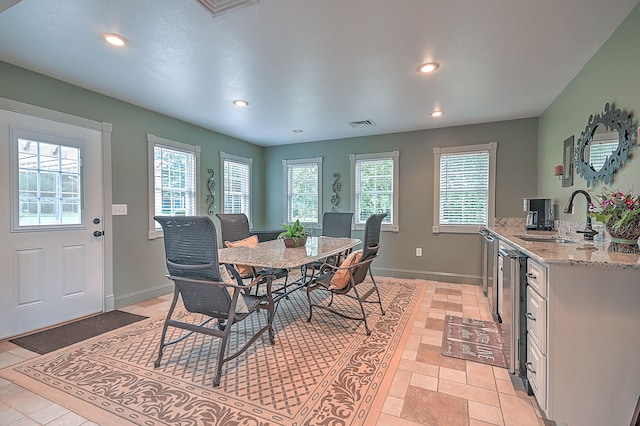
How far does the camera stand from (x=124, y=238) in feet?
11.8

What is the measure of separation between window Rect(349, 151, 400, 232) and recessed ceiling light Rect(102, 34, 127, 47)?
368cm

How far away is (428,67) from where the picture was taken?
264 centimetres

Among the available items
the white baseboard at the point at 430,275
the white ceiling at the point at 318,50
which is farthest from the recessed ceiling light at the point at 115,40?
the white baseboard at the point at 430,275

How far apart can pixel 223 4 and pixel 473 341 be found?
10.6ft

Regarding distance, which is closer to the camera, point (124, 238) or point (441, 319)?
point (441, 319)

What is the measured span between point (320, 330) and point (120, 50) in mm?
2980

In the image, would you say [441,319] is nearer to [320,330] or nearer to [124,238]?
[320,330]

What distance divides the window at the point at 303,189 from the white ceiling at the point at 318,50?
1.94m

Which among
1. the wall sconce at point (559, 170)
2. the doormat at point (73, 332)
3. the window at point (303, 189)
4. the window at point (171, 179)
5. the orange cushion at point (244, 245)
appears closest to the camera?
the doormat at point (73, 332)

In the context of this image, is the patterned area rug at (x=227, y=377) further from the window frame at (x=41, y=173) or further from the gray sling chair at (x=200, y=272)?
the window frame at (x=41, y=173)

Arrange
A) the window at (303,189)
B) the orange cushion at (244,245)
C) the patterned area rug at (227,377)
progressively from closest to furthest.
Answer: the patterned area rug at (227,377) < the orange cushion at (244,245) < the window at (303,189)

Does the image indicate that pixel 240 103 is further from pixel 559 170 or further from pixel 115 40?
pixel 559 170

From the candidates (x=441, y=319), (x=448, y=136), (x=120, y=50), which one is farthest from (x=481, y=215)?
(x=120, y=50)

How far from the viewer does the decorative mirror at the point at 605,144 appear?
2.00m
